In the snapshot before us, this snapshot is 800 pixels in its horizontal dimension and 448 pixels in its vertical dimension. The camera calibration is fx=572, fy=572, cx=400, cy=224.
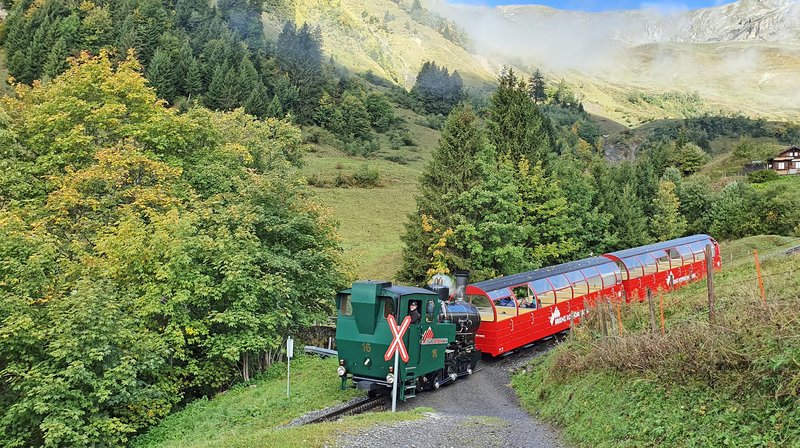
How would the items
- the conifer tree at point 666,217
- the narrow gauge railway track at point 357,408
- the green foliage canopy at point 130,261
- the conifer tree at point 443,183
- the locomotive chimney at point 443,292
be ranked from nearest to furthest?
the narrow gauge railway track at point 357,408 < the green foliage canopy at point 130,261 < the locomotive chimney at point 443,292 < the conifer tree at point 443,183 < the conifer tree at point 666,217

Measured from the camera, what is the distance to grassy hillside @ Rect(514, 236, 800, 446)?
9508 mm

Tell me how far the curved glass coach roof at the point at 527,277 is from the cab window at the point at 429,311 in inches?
200

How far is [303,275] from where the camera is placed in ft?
88.4

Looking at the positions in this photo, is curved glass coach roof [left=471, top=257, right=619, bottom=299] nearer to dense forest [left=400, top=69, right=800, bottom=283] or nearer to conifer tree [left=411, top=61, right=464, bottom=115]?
dense forest [left=400, top=69, right=800, bottom=283]

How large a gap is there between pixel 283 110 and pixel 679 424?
112 meters

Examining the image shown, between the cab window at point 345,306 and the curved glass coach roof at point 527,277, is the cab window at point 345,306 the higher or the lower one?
the lower one

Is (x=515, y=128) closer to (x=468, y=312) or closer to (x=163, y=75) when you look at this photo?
(x=468, y=312)

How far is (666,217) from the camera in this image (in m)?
59.2

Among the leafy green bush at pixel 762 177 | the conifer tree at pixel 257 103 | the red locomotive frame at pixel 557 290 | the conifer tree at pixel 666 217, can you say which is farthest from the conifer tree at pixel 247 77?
the red locomotive frame at pixel 557 290

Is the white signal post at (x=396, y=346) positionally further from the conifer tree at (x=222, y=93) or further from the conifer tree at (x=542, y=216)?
the conifer tree at (x=222, y=93)

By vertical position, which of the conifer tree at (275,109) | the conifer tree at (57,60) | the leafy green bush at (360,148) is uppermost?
the conifer tree at (57,60)

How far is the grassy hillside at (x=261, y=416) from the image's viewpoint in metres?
13.5

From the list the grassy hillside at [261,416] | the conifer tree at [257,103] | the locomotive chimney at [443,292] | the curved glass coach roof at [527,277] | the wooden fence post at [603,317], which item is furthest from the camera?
the conifer tree at [257,103]

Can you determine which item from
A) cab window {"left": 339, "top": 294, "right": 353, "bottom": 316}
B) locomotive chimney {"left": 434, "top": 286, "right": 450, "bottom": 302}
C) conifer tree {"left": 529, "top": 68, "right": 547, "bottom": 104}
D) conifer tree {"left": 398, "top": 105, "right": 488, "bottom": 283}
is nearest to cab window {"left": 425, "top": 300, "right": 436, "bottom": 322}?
cab window {"left": 339, "top": 294, "right": 353, "bottom": 316}
